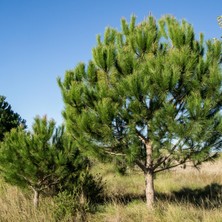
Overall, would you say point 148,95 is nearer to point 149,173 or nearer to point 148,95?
point 148,95

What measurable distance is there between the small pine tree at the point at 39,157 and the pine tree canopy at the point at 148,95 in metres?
0.58

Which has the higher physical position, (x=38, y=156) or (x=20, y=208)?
(x=38, y=156)

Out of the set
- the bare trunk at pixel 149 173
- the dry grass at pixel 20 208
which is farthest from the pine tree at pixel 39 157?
the bare trunk at pixel 149 173

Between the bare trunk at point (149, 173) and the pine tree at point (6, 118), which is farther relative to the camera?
the pine tree at point (6, 118)

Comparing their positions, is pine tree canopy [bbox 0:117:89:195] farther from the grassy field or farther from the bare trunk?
the bare trunk

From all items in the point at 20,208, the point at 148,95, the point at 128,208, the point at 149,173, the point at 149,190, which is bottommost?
the point at 128,208

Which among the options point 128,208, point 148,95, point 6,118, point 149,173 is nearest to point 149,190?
point 149,173

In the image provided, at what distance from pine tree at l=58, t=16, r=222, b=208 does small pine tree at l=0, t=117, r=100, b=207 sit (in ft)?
1.87

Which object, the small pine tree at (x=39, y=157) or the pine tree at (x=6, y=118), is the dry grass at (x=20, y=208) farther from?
the pine tree at (x=6, y=118)

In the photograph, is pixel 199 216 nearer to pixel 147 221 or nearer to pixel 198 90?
pixel 147 221

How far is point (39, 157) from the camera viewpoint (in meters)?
8.02

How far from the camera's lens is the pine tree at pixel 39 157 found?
8.05 m

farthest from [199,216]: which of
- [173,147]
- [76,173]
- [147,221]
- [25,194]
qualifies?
[25,194]

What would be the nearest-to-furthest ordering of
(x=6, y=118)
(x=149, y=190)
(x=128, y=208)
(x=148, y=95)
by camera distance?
(x=148, y=95)
(x=128, y=208)
(x=149, y=190)
(x=6, y=118)
